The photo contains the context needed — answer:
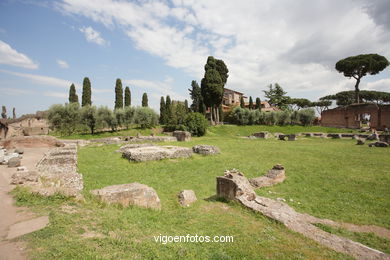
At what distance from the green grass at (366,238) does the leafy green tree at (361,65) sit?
49831 millimetres

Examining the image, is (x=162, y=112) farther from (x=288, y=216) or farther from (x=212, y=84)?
(x=288, y=216)

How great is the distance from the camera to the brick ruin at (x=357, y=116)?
35.7m

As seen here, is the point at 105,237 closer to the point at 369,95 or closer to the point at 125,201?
the point at 125,201

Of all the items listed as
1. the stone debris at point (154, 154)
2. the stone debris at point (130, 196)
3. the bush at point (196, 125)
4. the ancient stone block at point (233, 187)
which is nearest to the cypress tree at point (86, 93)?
the bush at point (196, 125)

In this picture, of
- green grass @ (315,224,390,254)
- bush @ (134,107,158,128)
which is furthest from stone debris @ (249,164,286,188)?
bush @ (134,107,158,128)

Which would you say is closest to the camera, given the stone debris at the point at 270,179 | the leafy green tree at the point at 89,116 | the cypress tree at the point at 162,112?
the stone debris at the point at 270,179

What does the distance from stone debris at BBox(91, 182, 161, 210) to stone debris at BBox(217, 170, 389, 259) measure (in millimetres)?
2144

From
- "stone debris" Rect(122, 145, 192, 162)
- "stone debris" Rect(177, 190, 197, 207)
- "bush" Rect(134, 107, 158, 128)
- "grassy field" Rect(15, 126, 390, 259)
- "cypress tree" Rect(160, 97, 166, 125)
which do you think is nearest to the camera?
"grassy field" Rect(15, 126, 390, 259)

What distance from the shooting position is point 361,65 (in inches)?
1631

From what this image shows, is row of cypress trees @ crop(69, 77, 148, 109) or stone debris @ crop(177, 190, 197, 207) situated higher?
row of cypress trees @ crop(69, 77, 148, 109)

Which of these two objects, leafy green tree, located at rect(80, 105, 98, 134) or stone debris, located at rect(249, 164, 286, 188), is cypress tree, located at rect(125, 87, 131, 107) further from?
stone debris, located at rect(249, 164, 286, 188)

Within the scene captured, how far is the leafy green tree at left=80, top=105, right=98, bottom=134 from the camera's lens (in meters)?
29.4

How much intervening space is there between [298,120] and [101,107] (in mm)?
38017

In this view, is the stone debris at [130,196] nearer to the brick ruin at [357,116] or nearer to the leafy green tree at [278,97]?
the brick ruin at [357,116]
